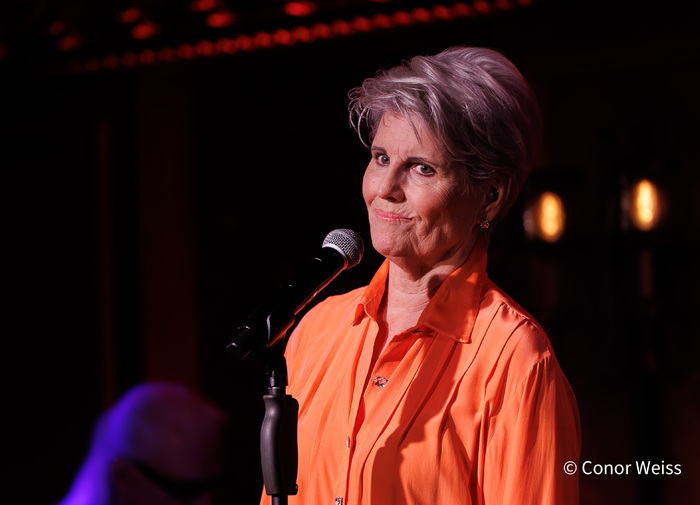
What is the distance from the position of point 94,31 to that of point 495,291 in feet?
11.0

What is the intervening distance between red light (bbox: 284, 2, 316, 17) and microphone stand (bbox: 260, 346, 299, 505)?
276cm

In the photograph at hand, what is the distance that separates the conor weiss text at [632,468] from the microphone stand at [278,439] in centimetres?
278

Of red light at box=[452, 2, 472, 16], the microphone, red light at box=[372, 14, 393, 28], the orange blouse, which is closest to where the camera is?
the microphone

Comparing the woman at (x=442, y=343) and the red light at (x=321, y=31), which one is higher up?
the red light at (x=321, y=31)

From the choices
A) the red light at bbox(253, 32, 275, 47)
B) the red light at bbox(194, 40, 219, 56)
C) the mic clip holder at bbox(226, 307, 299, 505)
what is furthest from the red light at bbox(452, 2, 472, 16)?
the mic clip holder at bbox(226, 307, 299, 505)

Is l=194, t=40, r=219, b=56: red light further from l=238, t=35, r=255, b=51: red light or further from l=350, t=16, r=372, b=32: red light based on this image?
l=350, t=16, r=372, b=32: red light

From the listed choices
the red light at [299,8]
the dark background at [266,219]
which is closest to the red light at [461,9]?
the dark background at [266,219]

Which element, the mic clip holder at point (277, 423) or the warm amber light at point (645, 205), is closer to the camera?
the mic clip holder at point (277, 423)

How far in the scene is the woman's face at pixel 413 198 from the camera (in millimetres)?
1308

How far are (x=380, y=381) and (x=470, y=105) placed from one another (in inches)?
20.6

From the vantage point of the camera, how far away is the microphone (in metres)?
1.08

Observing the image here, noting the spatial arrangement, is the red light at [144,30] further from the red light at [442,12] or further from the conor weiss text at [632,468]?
the conor weiss text at [632,468]

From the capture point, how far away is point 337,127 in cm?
347

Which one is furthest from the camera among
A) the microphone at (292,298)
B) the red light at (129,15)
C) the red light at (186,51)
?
the red light at (186,51)
